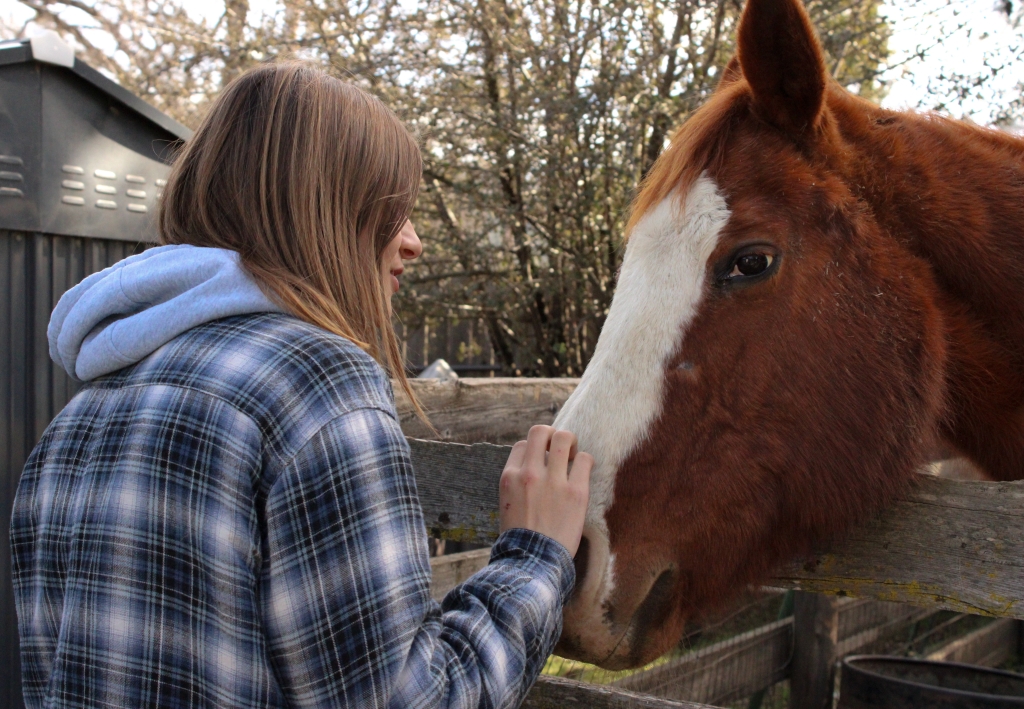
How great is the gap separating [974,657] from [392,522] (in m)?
5.11

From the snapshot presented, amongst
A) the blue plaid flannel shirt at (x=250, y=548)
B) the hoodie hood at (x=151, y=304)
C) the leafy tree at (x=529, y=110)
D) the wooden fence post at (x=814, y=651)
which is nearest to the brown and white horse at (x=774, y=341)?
the blue plaid flannel shirt at (x=250, y=548)

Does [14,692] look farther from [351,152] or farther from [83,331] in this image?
[351,152]

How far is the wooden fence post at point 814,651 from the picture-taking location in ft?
11.8

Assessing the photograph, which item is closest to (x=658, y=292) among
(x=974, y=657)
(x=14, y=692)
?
(x=14, y=692)

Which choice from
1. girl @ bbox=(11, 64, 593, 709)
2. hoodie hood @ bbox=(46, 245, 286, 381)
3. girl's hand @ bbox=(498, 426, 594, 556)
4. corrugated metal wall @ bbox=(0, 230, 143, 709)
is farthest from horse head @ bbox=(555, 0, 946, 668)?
corrugated metal wall @ bbox=(0, 230, 143, 709)

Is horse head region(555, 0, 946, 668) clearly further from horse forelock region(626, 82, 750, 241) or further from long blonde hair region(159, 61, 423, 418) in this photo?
long blonde hair region(159, 61, 423, 418)

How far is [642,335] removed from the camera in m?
1.62

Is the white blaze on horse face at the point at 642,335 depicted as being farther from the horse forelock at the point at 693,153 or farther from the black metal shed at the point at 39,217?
the black metal shed at the point at 39,217

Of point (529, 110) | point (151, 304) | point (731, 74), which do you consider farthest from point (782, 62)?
point (529, 110)

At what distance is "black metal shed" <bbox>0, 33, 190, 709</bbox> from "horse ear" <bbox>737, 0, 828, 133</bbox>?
6.27ft

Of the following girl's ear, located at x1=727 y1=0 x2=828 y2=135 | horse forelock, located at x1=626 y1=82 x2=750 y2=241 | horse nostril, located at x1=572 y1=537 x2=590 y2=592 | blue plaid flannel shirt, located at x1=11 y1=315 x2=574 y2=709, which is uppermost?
girl's ear, located at x1=727 y1=0 x2=828 y2=135

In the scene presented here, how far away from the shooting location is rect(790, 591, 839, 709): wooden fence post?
142 inches

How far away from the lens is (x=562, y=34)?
18.9ft

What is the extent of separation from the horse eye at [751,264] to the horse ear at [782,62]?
326 millimetres
